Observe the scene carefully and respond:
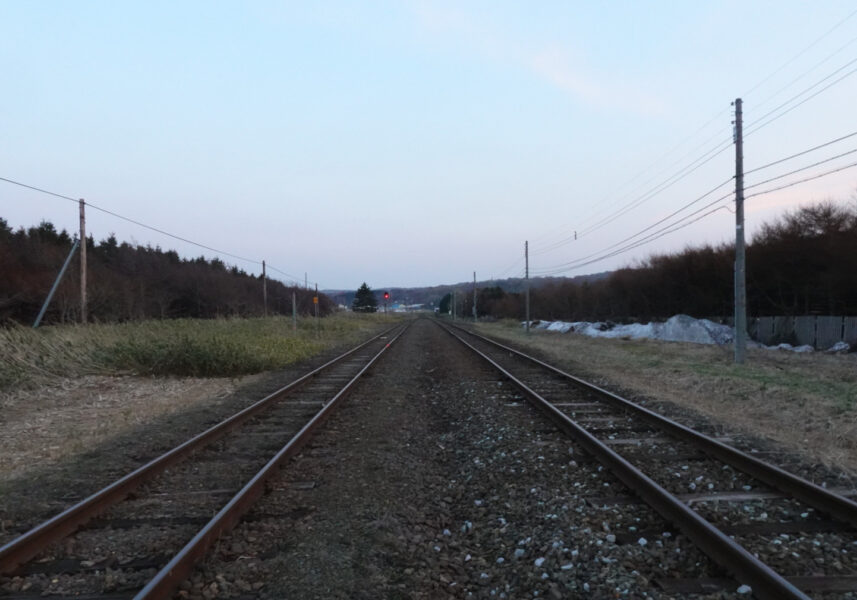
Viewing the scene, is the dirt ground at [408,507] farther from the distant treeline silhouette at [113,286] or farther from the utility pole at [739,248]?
the distant treeline silhouette at [113,286]

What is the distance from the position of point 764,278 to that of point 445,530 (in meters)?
35.0

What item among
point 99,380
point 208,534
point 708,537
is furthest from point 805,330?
point 208,534

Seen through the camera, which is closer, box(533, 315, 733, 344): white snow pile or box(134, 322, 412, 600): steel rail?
Answer: box(134, 322, 412, 600): steel rail

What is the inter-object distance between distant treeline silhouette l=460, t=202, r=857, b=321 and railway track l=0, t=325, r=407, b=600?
30.6m

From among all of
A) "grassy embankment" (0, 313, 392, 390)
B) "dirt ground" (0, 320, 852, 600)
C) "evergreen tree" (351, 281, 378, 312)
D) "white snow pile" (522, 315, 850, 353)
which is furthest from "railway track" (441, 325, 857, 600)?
"evergreen tree" (351, 281, 378, 312)

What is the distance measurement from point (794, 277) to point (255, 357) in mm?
29446

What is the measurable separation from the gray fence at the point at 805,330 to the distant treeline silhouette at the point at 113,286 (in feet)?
96.5

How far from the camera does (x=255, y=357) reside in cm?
1780

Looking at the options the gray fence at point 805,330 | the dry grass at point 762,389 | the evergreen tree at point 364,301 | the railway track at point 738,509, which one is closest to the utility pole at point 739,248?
the dry grass at point 762,389

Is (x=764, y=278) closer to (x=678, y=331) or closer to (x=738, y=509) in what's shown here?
(x=678, y=331)

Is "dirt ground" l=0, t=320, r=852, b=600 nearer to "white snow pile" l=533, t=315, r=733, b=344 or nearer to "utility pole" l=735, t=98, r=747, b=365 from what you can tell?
"utility pole" l=735, t=98, r=747, b=365

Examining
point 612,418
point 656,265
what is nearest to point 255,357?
point 612,418

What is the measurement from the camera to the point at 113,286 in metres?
37.4

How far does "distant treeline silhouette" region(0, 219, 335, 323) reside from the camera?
3156cm
